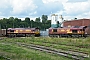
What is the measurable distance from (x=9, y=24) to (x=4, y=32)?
4175 cm

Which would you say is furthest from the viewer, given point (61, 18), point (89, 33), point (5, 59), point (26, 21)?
point (26, 21)

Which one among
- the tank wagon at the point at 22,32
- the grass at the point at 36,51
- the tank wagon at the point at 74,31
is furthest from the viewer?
the tank wagon at the point at 22,32

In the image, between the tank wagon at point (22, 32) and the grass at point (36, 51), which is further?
the tank wagon at point (22, 32)

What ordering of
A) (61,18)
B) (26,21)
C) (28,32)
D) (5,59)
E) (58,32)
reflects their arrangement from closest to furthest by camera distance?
(5,59) < (58,32) < (28,32) < (61,18) < (26,21)

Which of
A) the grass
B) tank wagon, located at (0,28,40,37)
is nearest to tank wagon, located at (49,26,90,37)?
tank wagon, located at (0,28,40,37)

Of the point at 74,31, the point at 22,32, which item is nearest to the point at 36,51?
the point at 74,31

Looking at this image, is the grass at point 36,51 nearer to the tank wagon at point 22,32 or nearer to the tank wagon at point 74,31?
the tank wagon at point 74,31

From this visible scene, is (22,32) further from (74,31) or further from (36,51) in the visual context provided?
(36,51)

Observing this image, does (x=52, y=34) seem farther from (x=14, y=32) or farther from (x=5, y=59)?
(x=5, y=59)

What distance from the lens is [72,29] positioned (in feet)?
194

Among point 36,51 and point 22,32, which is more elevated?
point 22,32

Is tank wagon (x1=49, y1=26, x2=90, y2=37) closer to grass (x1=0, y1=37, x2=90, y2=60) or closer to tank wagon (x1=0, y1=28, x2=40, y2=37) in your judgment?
tank wagon (x1=0, y1=28, x2=40, y2=37)

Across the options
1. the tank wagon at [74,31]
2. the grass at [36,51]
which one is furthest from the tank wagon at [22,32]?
the grass at [36,51]

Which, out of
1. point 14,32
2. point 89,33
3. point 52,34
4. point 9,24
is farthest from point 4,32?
point 9,24
